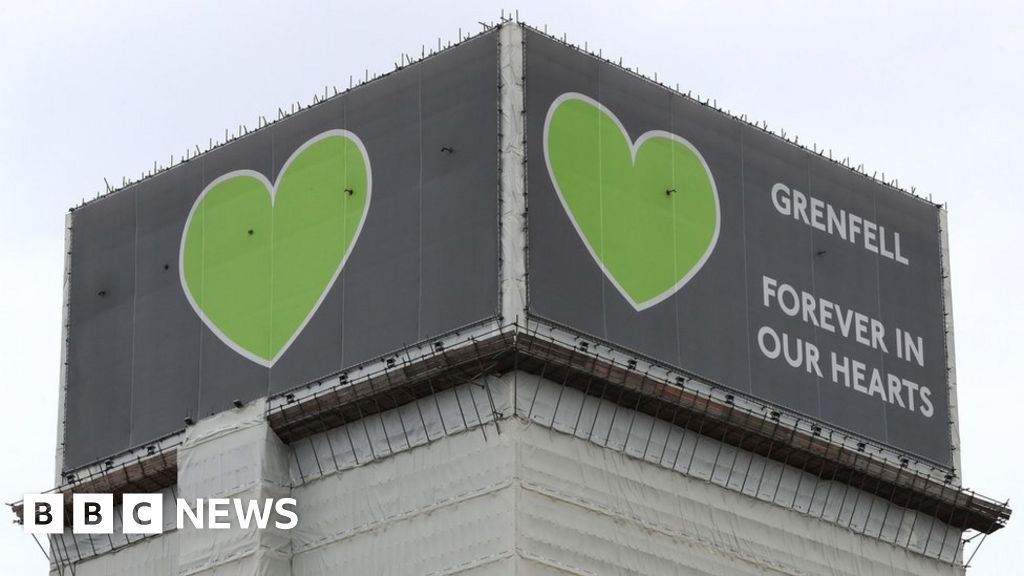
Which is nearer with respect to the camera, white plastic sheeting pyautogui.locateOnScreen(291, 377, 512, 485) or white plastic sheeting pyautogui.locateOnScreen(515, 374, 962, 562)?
white plastic sheeting pyautogui.locateOnScreen(291, 377, 512, 485)

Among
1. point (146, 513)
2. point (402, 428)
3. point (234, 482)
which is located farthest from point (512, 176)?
point (146, 513)

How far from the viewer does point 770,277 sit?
134250 mm

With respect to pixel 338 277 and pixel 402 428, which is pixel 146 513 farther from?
pixel 402 428

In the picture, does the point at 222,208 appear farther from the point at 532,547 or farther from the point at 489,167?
the point at 532,547

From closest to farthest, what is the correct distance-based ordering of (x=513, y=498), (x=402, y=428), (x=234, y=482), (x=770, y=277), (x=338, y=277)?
(x=513, y=498), (x=402, y=428), (x=234, y=482), (x=338, y=277), (x=770, y=277)

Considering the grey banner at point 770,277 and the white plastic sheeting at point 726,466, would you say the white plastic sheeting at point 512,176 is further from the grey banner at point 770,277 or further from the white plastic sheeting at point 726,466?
the white plastic sheeting at point 726,466

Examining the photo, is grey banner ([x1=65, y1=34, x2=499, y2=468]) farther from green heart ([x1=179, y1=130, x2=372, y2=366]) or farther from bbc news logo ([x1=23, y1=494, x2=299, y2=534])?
bbc news logo ([x1=23, y1=494, x2=299, y2=534])

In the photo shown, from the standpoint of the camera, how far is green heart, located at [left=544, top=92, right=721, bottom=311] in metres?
125

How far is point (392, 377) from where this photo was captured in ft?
406

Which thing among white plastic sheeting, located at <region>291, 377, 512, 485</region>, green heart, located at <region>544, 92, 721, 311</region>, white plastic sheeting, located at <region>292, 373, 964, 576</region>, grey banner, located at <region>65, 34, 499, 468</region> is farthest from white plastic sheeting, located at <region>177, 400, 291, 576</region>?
green heart, located at <region>544, 92, 721, 311</region>

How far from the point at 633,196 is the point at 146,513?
29.0m

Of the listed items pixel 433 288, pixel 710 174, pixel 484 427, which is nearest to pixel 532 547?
pixel 484 427

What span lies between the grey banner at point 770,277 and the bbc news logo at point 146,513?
16.5 meters

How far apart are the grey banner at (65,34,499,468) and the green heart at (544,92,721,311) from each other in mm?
3895
